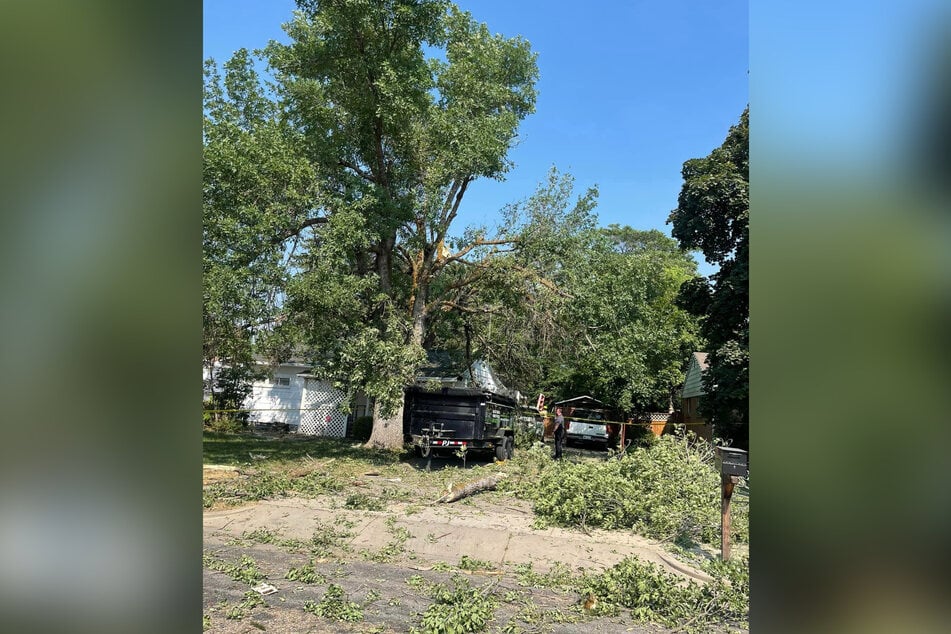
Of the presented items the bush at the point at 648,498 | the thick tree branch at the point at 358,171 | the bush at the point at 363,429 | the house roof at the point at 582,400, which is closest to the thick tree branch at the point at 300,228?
the thick tree branch at the point at 358,171

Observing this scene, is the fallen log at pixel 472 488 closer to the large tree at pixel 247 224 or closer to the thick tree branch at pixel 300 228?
the large tree at pixel 247 224

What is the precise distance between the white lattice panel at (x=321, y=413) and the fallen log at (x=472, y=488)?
1687 centimetres

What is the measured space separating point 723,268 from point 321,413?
19735 mm

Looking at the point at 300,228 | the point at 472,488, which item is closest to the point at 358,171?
the point at 300,228

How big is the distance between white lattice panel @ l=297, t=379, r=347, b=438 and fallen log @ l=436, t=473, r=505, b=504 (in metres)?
16.9

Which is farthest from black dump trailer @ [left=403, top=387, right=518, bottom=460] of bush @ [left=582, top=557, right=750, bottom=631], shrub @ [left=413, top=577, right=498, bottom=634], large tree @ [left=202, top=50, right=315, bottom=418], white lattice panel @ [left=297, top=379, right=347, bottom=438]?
white lattice panel @ [left=297, top=379, right=347, bottom=438]

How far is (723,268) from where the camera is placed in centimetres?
1719

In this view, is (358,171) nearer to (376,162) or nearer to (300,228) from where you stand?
(376,162)

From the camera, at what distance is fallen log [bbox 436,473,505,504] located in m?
10.3

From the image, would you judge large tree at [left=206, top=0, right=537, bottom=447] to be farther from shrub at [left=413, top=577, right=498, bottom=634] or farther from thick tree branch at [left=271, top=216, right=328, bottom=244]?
shrub at [left=413, top=577, right=498, bottom=634]

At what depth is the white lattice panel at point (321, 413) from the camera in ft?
90.4
